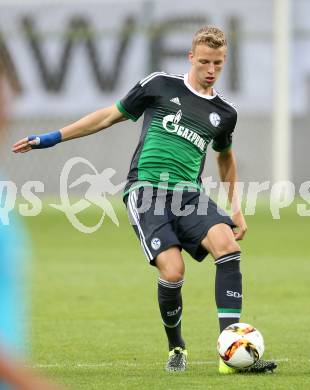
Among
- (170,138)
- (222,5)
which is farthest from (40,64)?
(170,138)

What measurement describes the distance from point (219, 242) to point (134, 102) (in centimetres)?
126

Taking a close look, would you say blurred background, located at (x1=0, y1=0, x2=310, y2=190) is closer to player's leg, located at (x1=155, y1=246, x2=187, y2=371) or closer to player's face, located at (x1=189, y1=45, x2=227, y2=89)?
player's face, located at (x1=189, y1=45, x2=227, y2=89)

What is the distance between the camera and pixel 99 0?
30.4 metres

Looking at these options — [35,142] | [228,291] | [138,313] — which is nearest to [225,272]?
[228,291]

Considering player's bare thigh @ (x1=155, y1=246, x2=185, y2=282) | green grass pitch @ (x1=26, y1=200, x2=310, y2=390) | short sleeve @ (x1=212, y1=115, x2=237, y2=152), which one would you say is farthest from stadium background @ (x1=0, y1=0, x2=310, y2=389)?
player's bare thigh @ (x1=155, y1=246, x2=185, y2=282)

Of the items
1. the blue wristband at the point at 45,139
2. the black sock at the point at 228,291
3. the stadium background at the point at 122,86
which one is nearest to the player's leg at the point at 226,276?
the black sock at the point at 228,291

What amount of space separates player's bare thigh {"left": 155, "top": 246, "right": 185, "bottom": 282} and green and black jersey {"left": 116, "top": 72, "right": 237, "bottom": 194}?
0.60 meters

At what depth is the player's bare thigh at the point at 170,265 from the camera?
7.73 metres

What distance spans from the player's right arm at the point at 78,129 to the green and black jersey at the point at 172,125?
0.29 feet

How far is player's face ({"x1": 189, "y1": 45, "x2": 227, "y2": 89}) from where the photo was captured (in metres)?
7.97

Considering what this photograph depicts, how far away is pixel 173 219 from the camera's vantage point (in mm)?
7953

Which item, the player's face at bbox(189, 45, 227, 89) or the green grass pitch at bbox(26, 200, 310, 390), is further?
the player's face at bbox(189, 45, 227, 89)

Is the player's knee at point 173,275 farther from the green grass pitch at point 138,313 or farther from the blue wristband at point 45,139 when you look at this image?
the blue wristband at point 45,139

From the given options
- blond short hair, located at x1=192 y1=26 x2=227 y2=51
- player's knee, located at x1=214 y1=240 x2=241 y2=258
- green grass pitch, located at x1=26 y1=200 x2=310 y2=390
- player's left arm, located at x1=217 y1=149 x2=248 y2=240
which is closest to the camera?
player's knee, located at x1=214 y1=240 x2=241 y2=258
